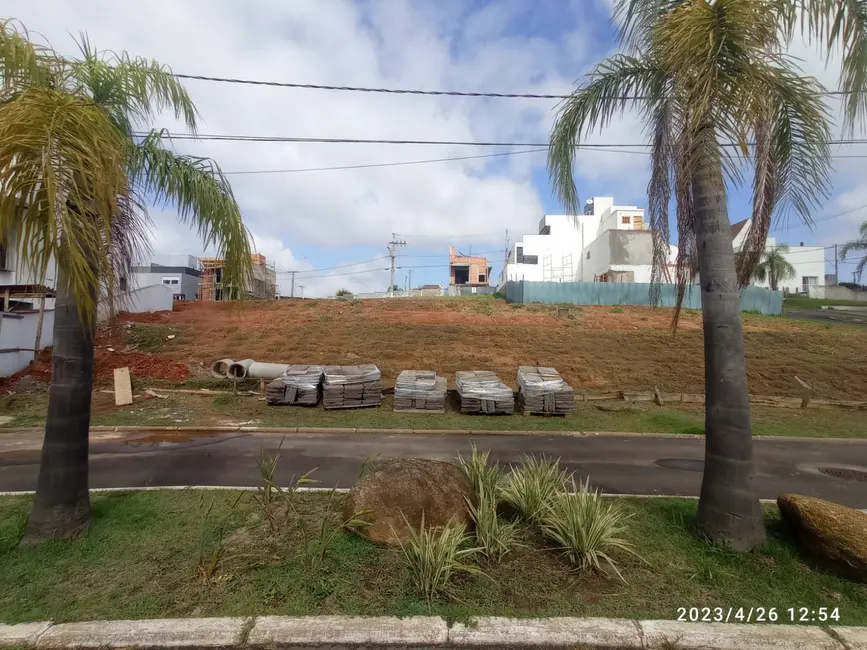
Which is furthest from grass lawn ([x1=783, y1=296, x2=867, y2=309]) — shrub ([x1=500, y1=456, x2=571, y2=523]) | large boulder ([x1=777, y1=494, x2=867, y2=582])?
shrub ([x1=500, y1=456, x2=571, y2=523])

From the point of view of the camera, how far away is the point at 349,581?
3641 mm

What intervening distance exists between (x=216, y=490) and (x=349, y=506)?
225cm

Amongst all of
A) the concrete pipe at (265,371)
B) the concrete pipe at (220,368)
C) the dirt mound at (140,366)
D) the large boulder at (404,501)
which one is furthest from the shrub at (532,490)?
the dirt mound at (140,366)

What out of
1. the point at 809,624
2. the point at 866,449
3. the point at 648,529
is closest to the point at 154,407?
the point at 648,529

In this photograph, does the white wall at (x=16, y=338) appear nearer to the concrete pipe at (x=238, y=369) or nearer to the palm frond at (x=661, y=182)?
the concrete pipe at (x=238, y=369)

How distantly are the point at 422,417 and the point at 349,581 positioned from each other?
7.58m

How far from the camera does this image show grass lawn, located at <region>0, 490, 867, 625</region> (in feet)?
10.9

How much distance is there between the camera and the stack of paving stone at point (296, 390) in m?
11.8

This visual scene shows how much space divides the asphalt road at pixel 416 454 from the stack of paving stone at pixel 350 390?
6.89 ft

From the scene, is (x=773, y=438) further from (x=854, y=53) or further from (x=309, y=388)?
(x=309, y=388)

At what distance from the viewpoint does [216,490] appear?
227 inches

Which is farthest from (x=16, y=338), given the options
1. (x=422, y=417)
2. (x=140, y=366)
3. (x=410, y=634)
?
(x=410, y=634)

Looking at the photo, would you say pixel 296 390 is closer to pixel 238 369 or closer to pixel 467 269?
pixel 238 369

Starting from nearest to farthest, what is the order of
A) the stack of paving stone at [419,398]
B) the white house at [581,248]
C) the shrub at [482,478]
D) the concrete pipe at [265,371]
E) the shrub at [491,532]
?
the shrub at [491,532] → the shrub at [482,478] → the stack of paving stone at [419,398] → the concrete pipe at [265,371] → the white house at [581,248]
